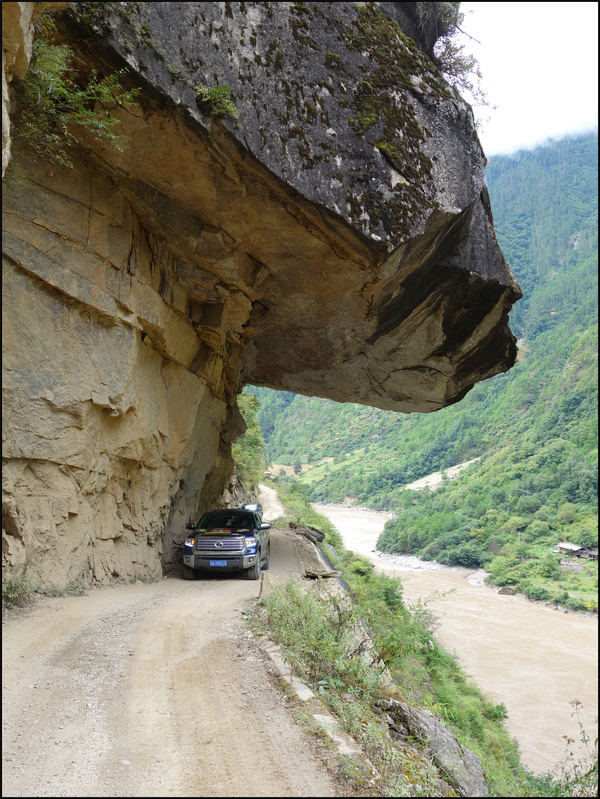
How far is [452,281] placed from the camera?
38.0ft

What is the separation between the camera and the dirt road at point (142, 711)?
3.44 metres

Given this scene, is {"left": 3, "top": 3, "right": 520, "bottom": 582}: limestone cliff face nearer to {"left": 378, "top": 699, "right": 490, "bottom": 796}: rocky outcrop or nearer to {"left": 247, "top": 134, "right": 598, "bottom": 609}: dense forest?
{"left": 378, "top": 699, "right": 490, "bottom": 796}: rocky outcrop

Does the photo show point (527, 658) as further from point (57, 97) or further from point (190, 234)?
point (57, 97)

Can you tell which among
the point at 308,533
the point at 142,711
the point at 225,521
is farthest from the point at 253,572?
the point at 308,533

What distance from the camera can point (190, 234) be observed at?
31.6 ft

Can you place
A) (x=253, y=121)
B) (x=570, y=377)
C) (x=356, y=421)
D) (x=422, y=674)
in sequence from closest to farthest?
(x=253, y=121), (x=422, y=674), (x=570, y=377), (x=356, y=421)

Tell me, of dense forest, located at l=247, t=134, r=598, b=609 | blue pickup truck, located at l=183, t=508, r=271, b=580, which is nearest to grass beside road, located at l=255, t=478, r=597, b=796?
blue pickup truck, located at l=183, t=508, r=271, b=580

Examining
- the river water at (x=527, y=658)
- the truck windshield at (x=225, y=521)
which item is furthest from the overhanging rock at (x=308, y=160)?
the river water at (x=527, y=658)

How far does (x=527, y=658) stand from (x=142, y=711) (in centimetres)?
2426

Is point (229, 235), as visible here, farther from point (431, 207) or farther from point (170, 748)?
point (170, 748)

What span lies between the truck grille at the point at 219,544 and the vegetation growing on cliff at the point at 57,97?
7742mm

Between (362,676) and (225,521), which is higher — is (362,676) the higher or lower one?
the lower one

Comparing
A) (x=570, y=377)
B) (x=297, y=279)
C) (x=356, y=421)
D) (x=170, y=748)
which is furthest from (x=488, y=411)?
(x=170, y=748)

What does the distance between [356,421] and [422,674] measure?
108 meters
